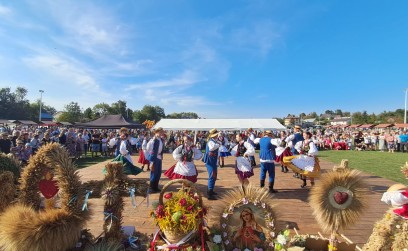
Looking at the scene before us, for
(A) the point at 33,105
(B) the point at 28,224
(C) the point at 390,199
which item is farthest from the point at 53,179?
(A) the point at 33,105

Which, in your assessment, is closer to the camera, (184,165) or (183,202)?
(183,202)

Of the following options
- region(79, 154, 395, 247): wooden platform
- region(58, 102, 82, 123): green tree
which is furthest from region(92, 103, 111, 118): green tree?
region(79, 154, 395, 247): wooden platform

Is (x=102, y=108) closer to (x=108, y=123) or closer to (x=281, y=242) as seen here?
(x=108, y=123)

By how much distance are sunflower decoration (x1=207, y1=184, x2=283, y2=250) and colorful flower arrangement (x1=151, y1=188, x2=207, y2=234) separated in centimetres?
27

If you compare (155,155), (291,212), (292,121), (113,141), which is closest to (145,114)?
(292,121)

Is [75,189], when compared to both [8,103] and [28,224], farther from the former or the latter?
[8,103]

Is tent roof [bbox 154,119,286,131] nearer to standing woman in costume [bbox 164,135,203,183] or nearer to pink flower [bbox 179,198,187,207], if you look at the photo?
standing woman in costume [bbox 164,135,203,183]

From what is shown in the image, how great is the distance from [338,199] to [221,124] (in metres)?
19.4

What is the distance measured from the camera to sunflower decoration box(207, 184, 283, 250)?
303 cm

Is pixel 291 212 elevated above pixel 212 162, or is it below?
below

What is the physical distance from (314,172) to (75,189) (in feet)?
21.5

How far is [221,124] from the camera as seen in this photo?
880 inches

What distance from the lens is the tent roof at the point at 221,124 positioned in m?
21.2

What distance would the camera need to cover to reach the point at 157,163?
7.35m
